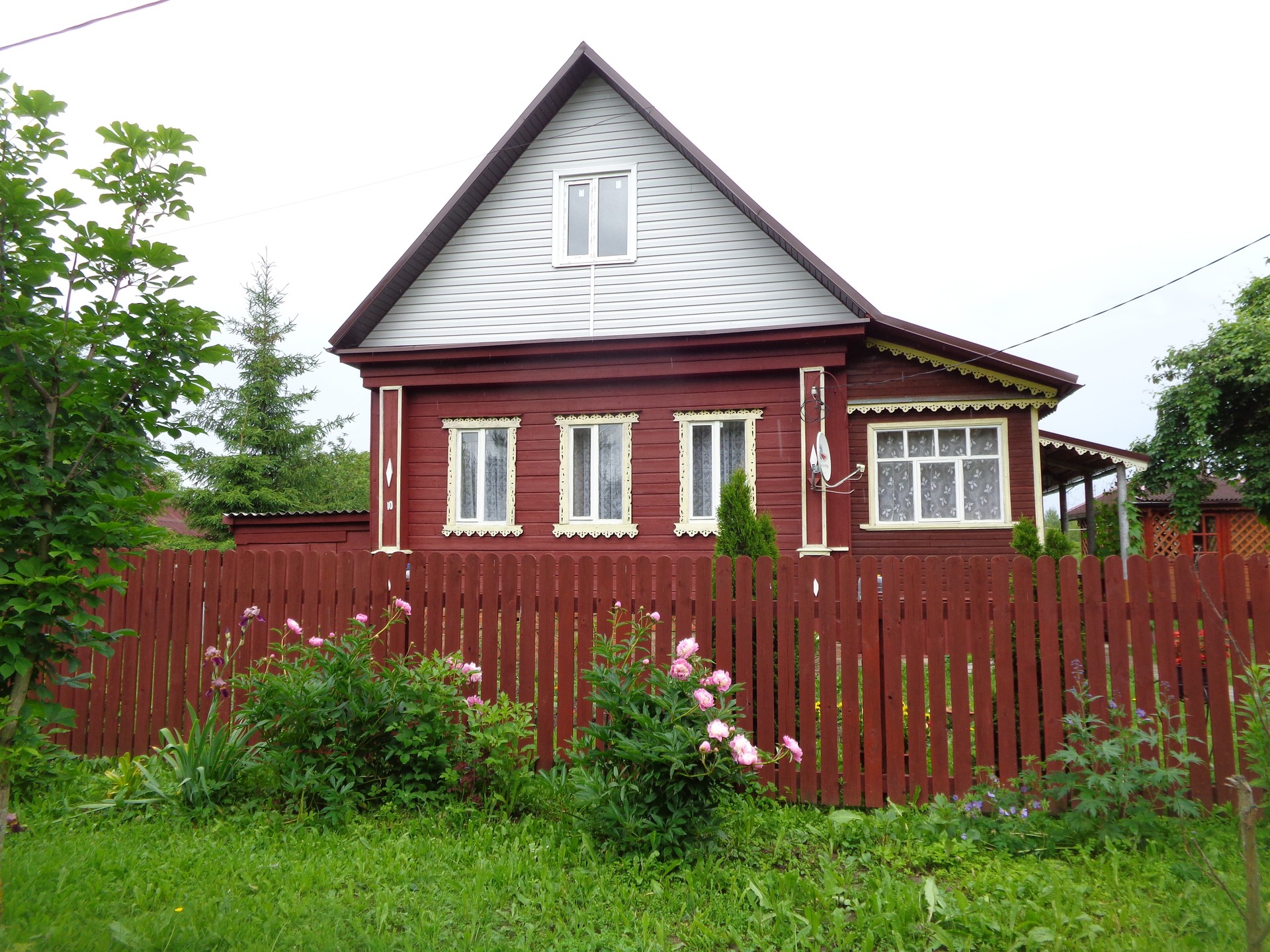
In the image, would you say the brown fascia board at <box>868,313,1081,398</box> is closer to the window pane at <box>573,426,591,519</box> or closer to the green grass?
the window pane at <box>573,426,591,519</box>

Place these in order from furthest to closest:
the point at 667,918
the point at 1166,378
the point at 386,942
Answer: the point at 1166,378 < the point at 667,918 < the point at 386,942

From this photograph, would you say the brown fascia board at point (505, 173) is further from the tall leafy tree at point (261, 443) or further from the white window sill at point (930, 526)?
the tall leafy tree at point (261, 443)

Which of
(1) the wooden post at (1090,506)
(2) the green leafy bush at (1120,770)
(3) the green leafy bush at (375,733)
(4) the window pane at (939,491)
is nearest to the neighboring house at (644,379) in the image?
(4) the window pane at (939,491)

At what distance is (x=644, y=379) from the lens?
1141cm

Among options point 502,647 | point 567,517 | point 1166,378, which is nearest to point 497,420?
point 567,517

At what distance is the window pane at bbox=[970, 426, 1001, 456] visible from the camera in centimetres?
1100

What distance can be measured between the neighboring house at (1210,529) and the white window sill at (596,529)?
17.5 m

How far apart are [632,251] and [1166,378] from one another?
574 inches

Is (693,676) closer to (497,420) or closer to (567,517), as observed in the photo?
(567,517)

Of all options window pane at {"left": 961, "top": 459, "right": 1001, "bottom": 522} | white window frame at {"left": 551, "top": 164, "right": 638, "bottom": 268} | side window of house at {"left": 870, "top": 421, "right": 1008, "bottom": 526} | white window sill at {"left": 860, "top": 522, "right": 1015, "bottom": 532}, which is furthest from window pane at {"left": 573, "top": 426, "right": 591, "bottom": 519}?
window pane at {"left": 961, "top": 459, "right": 1001, "bottom": 522}

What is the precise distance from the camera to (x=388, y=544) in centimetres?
1162

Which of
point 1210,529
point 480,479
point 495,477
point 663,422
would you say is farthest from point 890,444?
point 1210,529

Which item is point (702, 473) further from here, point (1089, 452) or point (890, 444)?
point (1089, 452)

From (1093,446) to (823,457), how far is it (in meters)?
4.32
